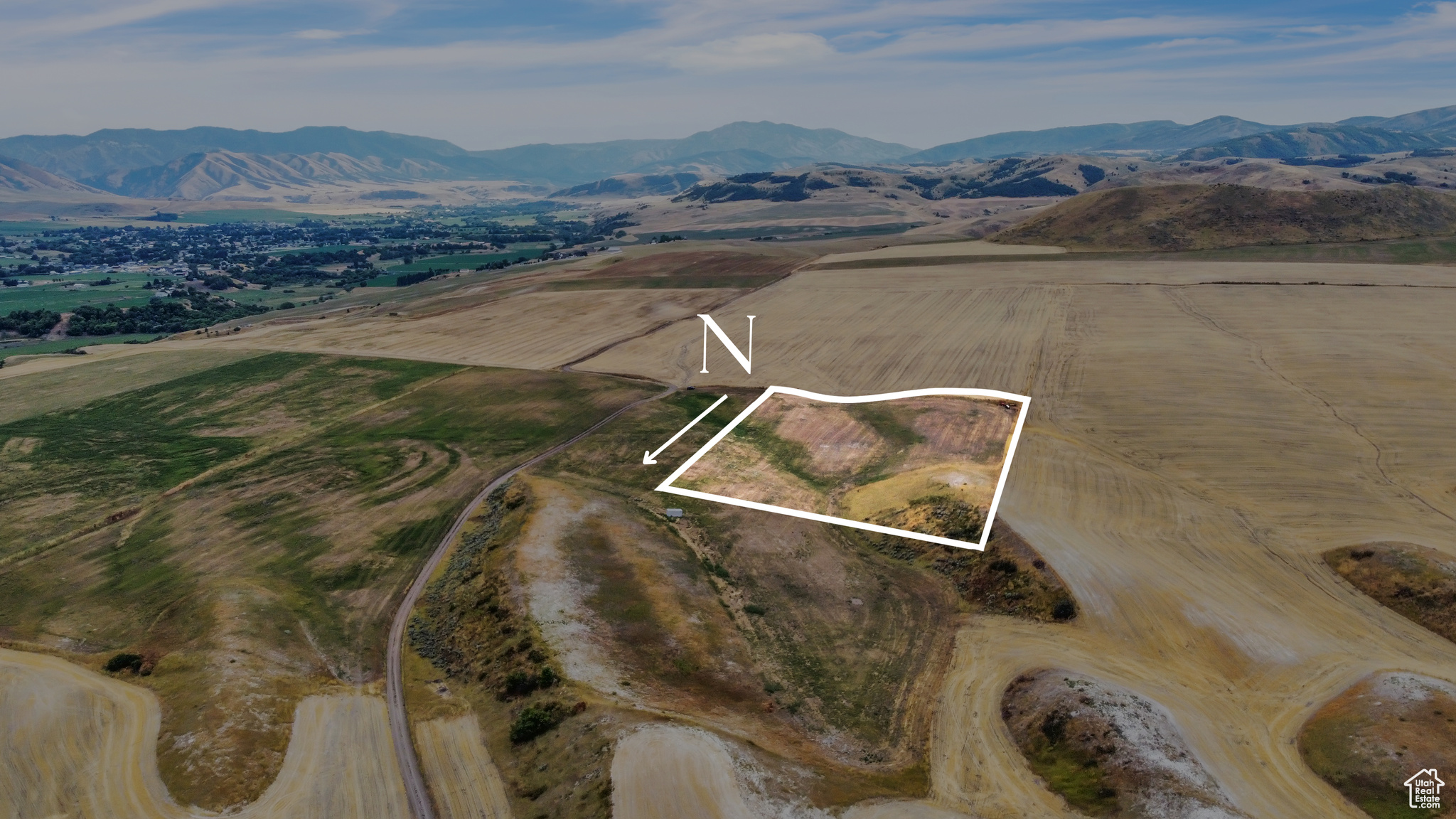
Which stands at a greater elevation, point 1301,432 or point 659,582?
point 1301,432

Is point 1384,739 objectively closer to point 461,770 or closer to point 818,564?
point 818,564

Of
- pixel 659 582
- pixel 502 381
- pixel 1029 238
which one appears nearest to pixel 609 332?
pixel 502 381

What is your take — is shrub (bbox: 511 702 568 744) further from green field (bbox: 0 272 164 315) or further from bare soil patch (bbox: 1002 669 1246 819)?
green field (bbox: 0 272 164 315)

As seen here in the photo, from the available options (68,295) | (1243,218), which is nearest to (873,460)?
(1243,218)

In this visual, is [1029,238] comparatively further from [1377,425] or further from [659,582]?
[659,582]

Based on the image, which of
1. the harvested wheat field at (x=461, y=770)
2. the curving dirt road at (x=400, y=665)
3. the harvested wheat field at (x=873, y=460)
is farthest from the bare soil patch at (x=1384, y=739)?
the curving dirt road at (x=400, y=665)
